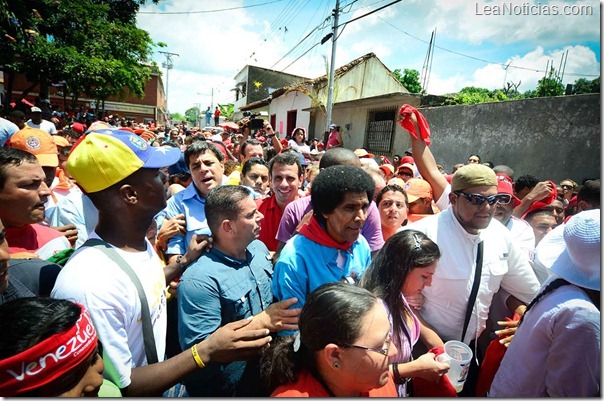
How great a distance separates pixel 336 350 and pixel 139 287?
0.82 meters

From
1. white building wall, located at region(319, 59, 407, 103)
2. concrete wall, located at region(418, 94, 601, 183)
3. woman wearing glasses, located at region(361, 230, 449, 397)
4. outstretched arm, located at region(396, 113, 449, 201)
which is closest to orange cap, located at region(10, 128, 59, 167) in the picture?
woman wearing glasses, located at region(361, 230, 449, 397)

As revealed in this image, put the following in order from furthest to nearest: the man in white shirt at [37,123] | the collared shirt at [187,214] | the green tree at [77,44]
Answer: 1. the green tree at [77,44]
2. the man in white shirt at [37,123]
3. the collared shirt at [187,214]

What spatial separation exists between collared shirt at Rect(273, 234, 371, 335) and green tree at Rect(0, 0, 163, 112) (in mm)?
11272

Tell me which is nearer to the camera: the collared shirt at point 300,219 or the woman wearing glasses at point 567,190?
the collared shirt at point 300,219

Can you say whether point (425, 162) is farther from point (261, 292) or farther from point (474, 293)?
point (261, 292)

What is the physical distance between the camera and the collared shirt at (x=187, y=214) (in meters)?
2.30

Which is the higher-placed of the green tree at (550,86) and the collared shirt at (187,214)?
the green tree at (550,86)

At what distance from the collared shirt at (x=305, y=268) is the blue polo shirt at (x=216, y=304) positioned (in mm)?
179

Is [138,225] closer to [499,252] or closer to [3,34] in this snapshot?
[499,252]

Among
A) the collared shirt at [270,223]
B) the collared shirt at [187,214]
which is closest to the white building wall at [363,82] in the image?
→ the collared shirt at [270,223]

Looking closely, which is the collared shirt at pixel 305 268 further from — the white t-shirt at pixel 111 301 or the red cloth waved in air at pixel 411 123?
the red cloth waved in air at pixel 411 123

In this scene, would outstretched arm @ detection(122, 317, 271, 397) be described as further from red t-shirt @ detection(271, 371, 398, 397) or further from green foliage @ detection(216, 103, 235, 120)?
green foliage @ detection(216, 103, 235, 120)

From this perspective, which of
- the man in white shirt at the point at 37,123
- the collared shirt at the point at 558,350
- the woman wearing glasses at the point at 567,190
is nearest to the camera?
the collared shirt at the point at 558,350

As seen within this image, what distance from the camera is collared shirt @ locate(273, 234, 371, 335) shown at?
1.72m
